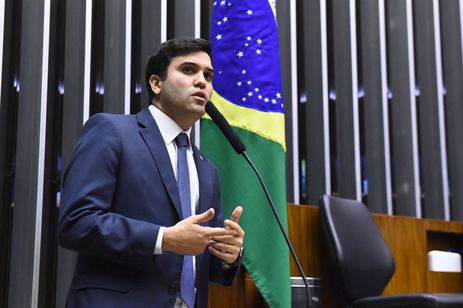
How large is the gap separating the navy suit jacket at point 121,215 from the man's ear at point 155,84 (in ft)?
0.52

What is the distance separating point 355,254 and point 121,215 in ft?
4.84

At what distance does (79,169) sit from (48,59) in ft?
6.08

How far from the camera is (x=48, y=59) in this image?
3340 millimetres

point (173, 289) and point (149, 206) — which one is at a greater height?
point (149, 206)

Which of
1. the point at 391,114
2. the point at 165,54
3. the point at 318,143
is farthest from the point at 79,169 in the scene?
the point at 391,114

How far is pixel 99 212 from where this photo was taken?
1.58 metres

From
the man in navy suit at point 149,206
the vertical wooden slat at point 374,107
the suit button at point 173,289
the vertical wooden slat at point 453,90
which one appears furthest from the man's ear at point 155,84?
the vertical wooden slat at point 453,90

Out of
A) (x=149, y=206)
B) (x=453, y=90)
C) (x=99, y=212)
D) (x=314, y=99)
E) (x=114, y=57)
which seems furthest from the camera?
(x=453, y=90)

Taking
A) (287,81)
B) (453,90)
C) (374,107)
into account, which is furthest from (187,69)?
(453,90)

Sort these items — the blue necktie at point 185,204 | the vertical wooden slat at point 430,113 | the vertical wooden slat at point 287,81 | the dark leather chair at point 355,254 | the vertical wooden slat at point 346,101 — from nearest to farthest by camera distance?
the blue necktie at point 185,204 < the dark leather chair at point 355,254 < the vertical wooden slat at point 287,81 < the vertical wooden slat at point 346,101 < the vertical wooden slat at point 430,113

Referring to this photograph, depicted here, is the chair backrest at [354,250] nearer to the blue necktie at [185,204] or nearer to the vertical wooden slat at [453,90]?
the blue necktie at [185,204]

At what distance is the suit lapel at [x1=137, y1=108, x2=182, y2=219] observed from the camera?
171 cm

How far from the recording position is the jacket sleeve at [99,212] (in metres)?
1.53

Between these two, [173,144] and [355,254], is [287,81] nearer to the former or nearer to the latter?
[355,254]
